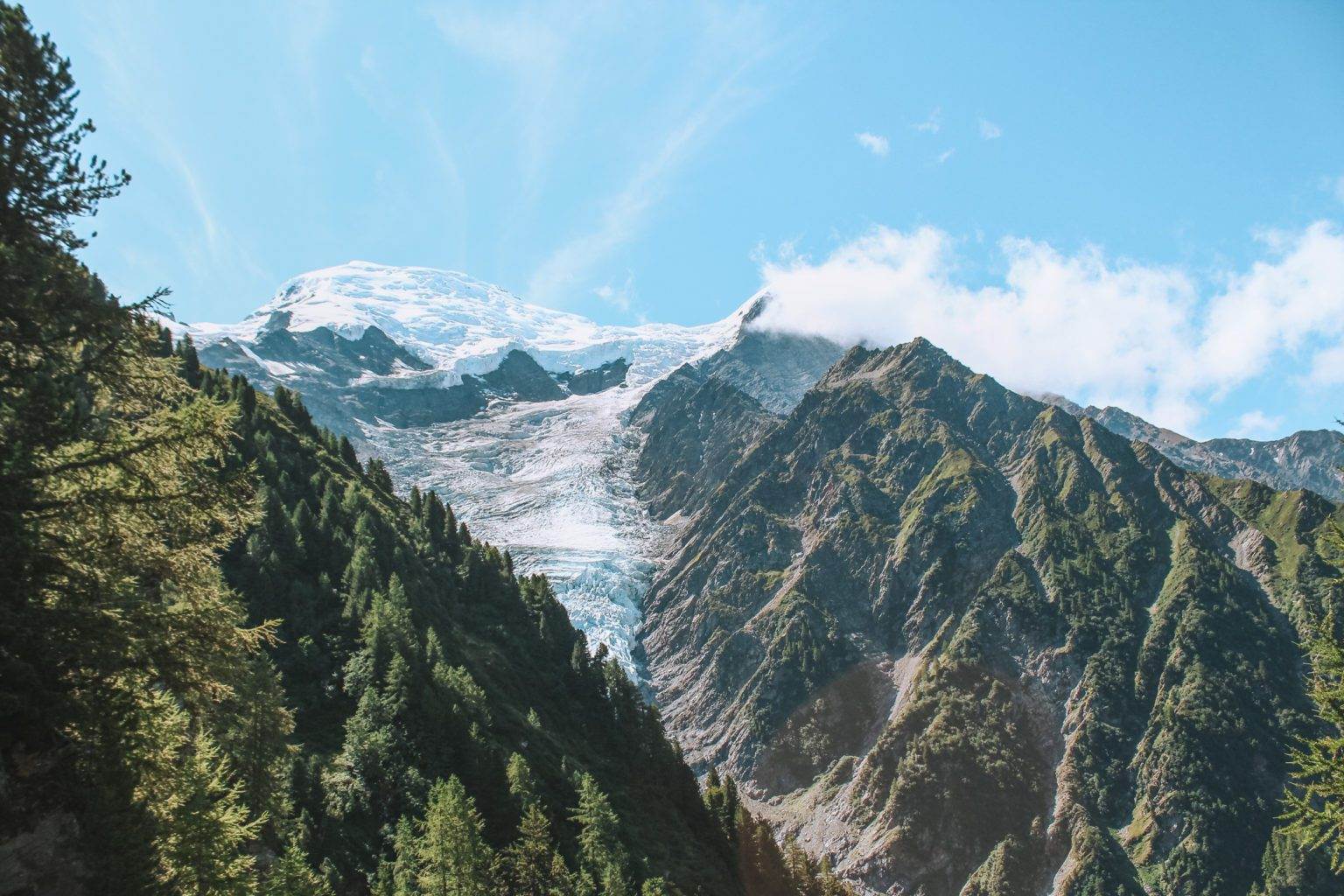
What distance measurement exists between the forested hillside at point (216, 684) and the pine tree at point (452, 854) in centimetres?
12

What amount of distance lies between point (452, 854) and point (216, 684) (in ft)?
83.9

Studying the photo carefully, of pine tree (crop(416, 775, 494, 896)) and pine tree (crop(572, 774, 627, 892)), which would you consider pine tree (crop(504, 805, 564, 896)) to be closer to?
pine tree (crop(572, 774, 627, 892))

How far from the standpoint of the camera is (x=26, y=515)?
1528 cm

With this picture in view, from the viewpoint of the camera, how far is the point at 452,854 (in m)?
39.4

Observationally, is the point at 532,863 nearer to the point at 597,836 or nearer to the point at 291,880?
the point at 597,836

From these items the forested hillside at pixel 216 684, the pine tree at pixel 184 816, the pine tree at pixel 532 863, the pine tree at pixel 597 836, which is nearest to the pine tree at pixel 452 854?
the forested hillside at pixel 216 684

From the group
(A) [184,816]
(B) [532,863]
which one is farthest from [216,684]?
(B) [532,863]

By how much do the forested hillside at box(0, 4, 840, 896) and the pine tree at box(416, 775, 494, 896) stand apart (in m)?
0.12

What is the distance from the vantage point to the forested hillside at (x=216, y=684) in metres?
15.5

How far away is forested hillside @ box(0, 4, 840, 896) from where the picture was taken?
15453mm

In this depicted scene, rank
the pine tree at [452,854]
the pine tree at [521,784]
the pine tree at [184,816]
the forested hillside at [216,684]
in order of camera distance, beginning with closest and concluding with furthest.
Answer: the forested hillside at [216,684] < the pine tree at [184,816] < the pine tree at [452,854] < the pine tree at [521,784]

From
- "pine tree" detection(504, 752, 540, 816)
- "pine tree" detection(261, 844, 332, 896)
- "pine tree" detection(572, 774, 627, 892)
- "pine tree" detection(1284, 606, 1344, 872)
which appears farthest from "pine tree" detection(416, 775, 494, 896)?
"pine tree" detection(1284, 606, 1344, 872)

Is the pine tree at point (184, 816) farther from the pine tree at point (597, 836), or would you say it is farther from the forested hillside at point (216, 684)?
the pine tree at point (597, 836)

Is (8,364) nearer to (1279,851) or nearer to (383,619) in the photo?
(383,619)
